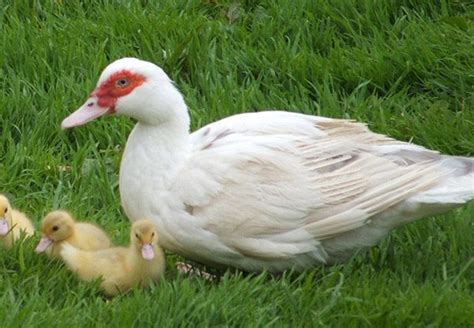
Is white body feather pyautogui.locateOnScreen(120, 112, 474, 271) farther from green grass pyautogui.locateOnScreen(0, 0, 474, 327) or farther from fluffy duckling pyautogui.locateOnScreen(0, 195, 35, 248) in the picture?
fluffy duckling pyautogui.locateOnScreen(0, 195, 35, 248)

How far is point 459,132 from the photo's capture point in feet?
24.1

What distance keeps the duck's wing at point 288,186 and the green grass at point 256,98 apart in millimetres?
179

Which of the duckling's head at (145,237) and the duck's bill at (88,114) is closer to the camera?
the duckling's head at (145,237)

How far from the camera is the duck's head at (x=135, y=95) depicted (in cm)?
622

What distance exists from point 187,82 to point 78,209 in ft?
4.76

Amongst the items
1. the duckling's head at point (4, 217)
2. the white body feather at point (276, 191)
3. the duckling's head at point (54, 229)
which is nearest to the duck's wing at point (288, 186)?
the white body feather at point (276, 191)

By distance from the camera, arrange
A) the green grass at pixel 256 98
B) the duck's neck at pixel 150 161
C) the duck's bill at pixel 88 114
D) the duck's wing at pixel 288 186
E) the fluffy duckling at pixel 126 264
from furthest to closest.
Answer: the duck's bill at pixel 88 114 → the duck's neck at pixel 150 161 → the duck's wing at pixel 288 186 → the fluffy duckling at pixel 126 264 → the green grass at pixel 256 98

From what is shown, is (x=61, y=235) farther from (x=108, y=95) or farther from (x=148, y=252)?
(x=108, y=95)

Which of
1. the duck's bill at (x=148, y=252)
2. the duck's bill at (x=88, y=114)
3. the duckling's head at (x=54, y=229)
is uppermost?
the duck's bill at (x=88, y=114)

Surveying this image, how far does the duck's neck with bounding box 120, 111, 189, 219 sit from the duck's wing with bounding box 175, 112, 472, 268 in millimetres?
65

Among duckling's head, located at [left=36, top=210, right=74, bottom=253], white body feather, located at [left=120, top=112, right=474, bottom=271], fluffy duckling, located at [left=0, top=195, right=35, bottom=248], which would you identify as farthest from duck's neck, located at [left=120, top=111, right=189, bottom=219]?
fluffy duckling, located at [left=0, top=195, right=35, bottom=248]

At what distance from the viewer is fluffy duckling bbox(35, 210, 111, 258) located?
19.9 feet

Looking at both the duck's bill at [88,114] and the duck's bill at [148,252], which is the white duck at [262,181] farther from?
the duck's bill at [148,252]

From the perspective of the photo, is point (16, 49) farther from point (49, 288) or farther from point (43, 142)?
point (49, 288)
